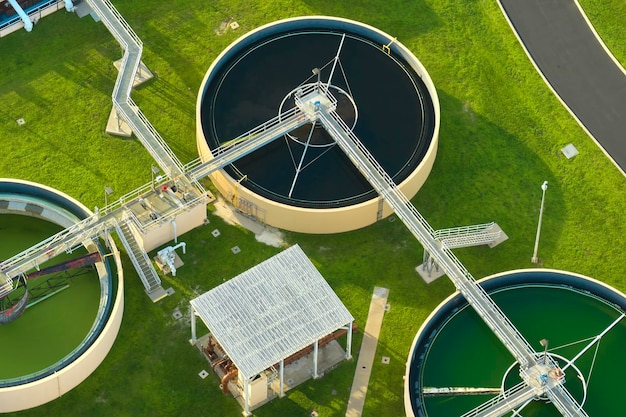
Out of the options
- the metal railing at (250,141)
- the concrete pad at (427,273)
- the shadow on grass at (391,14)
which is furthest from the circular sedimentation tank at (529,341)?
the shadow on grass at (391,14)

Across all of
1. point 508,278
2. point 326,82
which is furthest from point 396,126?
point 508,278

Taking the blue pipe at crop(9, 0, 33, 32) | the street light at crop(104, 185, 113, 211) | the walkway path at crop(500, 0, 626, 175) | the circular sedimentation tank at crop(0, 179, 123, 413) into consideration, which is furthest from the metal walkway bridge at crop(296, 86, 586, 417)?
the blue pipe at crop(9, 0, 33, 32)

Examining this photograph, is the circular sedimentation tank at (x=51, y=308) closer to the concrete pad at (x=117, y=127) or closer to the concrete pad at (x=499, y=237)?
the concrete pad at (x=117, y=127)

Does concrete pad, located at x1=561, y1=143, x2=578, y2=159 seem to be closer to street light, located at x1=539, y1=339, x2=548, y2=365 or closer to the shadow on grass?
the shadow on grass

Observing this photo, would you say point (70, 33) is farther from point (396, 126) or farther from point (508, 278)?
point (508, 278)

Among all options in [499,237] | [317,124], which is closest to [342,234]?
[317,124]

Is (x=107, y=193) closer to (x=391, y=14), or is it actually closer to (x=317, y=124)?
(x=317, y=124)
